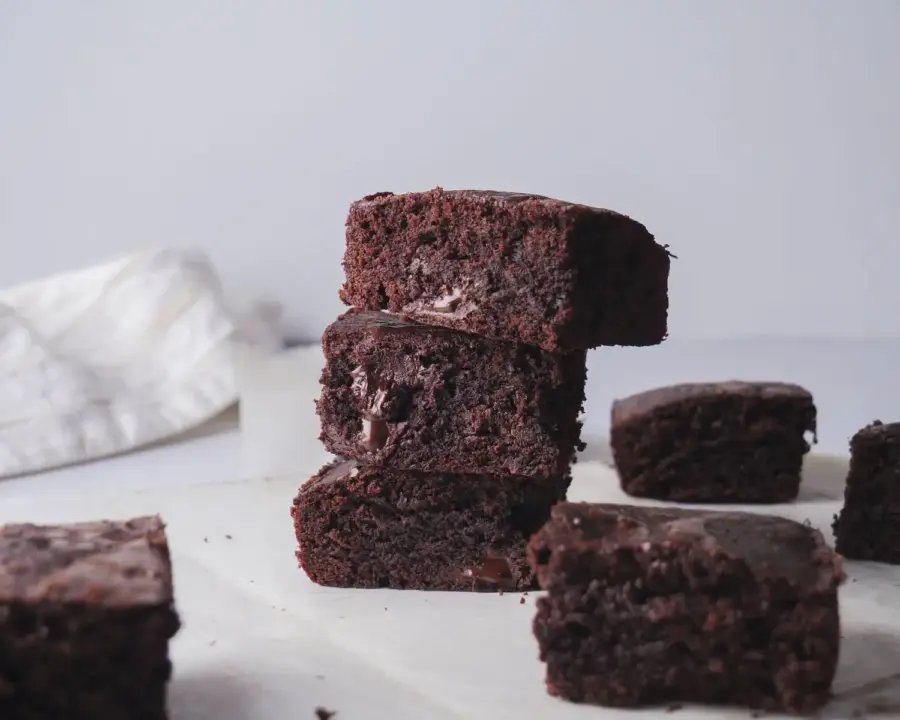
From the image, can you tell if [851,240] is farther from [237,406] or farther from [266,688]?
[266,688]

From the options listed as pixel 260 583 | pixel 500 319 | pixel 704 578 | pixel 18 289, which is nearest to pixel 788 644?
pixel 704 578

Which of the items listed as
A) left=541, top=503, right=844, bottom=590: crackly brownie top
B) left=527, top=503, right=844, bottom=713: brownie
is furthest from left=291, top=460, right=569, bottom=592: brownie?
left=527, top=503, right=844, bottom=713: brownie

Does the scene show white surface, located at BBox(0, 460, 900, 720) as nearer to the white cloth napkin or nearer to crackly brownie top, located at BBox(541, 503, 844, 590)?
crackly brownie top, located at BBox(541, 503, 844, 590)

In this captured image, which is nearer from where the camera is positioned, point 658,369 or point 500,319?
point 500,319

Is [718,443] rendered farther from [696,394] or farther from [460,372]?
[460,372]

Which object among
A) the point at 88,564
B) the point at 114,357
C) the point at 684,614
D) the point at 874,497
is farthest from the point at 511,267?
the point at 114,357
